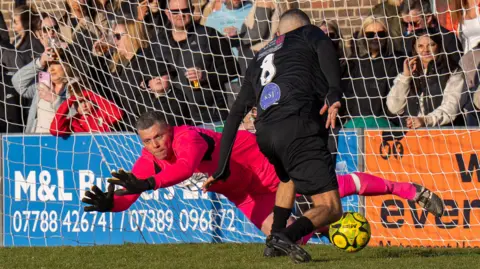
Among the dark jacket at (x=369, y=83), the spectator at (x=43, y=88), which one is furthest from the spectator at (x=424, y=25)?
the spectator at (x=43, y=88)

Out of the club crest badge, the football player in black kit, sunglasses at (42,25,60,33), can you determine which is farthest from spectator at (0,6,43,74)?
the club crest badge

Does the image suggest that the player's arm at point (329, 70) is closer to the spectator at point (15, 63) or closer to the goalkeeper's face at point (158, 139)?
the goalkeeper's face at point (158, 139)

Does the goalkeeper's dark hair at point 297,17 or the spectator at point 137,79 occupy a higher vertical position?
A: the goalkeeper's dark hair at point 297,17

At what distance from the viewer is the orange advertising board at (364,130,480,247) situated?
10.0m

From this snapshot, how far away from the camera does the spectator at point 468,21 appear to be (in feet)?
34.0

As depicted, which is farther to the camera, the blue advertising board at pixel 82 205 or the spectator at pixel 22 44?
the spectator at pixel 22 44

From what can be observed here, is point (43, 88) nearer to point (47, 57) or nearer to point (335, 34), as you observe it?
point (47, 57)

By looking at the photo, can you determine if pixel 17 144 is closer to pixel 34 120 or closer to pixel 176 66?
pixel 34 120

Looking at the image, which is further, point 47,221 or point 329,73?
point 47,221

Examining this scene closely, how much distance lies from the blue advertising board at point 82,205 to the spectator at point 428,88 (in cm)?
191

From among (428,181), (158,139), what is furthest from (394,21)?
(158,139)

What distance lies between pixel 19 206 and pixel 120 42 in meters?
2.06

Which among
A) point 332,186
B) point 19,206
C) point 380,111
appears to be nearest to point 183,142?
point 332,186

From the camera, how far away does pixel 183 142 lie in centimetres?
831
